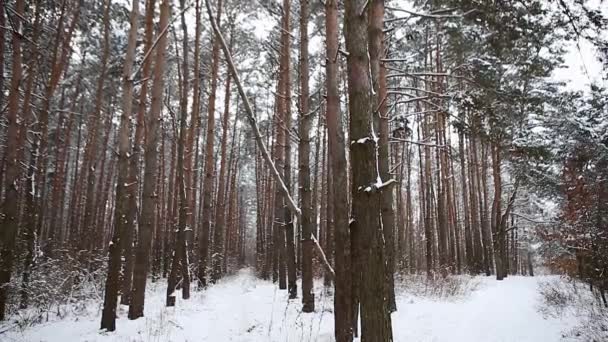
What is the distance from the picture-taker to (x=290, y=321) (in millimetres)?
7992

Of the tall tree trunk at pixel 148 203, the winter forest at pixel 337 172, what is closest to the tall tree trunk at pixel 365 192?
the winter forest at pixel 337 172

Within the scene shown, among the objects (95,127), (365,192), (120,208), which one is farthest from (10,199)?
(365,192)

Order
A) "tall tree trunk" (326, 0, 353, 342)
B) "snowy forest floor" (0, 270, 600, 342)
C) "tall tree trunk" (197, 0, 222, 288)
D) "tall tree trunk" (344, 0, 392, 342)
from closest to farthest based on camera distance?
"tall tree trunk" (344, 0, 392, 342) → "tall tree trunk" (326, 0, 353, 342) → "snowy forest floor" (0, 270, 600, 342) → "tall tree trunk" (197, 0, 222, 288)

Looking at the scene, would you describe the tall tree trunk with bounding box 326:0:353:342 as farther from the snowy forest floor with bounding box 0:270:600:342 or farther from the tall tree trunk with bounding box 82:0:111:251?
the tall tree trunk with bounding box 82:0:111:251

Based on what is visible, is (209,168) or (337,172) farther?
(209,168)

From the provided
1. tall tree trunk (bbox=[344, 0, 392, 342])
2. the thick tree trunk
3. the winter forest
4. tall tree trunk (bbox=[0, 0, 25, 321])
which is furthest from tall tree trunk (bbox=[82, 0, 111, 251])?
tall tree trunk (bbox=[344, 0, 392, 342])

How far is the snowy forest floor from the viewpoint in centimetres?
689

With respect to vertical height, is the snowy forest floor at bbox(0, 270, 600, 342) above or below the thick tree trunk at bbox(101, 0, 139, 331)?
below

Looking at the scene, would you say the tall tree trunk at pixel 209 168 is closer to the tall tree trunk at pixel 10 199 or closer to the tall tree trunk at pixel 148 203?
the tall tree trunk at pixel 148 203

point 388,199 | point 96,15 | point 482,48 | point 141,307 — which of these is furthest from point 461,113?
point 96,15

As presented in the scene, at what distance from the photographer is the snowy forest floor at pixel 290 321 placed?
6891 mm

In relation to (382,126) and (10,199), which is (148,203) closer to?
(10,199)

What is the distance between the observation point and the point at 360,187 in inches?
129

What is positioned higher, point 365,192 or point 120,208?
point 120,208
